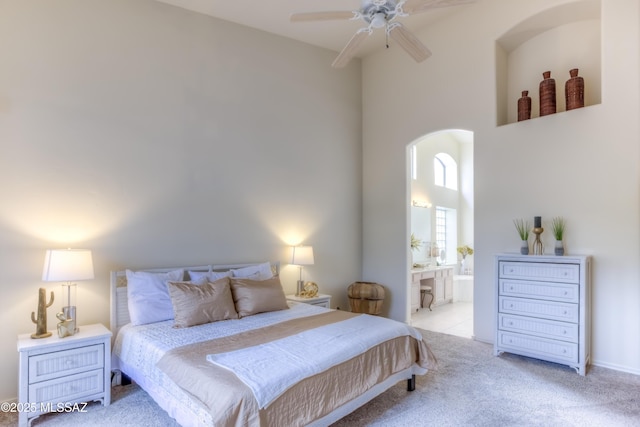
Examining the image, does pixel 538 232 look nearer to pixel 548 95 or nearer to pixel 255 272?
pixel 548 95

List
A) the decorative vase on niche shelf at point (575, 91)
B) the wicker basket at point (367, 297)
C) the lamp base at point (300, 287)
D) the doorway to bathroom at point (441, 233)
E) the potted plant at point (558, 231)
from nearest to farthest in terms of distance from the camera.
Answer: the potted plant at point (558, 231) → the decorative vase on niche shelf at point (575, 91) → the lamp base at point (300, 287) → the wicker basket at point (367, 297) → the doorway to bathroom at point (441, 233)

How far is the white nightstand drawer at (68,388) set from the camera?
2.63 m

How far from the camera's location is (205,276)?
3.74 metres

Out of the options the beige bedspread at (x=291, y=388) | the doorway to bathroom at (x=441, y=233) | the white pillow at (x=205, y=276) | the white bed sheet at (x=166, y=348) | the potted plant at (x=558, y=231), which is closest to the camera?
the beige bedspread at (x=291, y=388)

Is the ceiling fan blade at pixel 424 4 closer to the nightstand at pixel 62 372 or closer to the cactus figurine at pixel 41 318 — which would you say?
the nightstand at pixel 62 372

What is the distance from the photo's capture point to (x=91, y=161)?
11.3ft

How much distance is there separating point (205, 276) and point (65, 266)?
1.24 meters

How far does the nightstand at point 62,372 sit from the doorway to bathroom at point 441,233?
4.11m

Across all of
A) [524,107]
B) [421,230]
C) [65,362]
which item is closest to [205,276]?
[65,362]

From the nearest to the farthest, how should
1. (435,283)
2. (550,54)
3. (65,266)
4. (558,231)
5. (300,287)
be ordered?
1. (65,266)
2. (558,231)
3. (550,54)
4. (300,287)
5. (435,283)

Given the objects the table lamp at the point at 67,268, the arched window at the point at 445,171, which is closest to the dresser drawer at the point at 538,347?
the table lamp at the point at 67,268

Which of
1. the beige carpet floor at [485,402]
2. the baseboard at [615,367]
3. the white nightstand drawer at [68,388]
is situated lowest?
the beige carpet floor at [485,402]

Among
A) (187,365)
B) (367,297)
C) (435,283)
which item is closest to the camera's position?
(187,365)

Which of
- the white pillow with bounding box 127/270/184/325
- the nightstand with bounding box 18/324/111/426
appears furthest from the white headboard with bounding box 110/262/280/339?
the nightstand with bounding box 18/324/111/426
